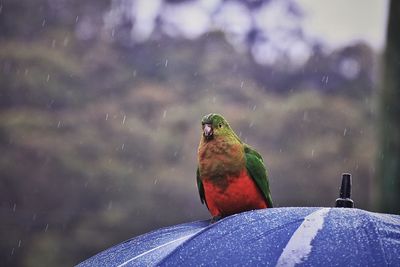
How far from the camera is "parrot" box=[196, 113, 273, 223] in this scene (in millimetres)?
2348

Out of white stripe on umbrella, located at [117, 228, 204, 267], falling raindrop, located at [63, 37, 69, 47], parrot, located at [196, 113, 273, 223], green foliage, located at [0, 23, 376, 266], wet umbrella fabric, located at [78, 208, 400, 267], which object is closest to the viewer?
wet umbrella fabric, located at [78, 208, 400, 267]

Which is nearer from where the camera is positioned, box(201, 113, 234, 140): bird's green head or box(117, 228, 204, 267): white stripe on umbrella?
box(117, 228, 204, 267): white stripe on umbrella

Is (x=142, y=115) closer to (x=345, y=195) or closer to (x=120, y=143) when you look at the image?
(x=120, y=143)

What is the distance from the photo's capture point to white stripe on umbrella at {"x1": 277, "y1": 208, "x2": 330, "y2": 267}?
1.44m

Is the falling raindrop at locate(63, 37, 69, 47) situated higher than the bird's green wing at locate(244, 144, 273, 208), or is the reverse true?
the falling raindrop at locate(63, 37, 69, 47)

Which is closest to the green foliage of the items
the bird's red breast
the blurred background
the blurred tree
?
the blurred background

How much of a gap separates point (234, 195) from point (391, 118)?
126cm

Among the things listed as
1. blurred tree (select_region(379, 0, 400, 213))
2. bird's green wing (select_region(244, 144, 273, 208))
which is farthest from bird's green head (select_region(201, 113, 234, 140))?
blurred tree (select_region(379, 0, 400, 213))

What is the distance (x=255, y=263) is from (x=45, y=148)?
5903 mm

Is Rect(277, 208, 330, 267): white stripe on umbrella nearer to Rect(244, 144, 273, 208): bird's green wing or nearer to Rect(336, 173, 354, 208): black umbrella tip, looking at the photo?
Rect(336, 173, 354, 208): black umbrella tip

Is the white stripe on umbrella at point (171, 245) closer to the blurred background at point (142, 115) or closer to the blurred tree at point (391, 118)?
the blurred tree at point (391, 118)

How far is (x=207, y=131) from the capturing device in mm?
2385

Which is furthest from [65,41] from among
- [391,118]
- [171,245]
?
[171,245]

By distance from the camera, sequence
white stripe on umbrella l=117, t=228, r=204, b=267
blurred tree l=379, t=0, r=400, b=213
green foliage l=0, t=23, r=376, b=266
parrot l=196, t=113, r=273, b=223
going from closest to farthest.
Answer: white stripe on umbrella l=117, t=228, r=204, b=267 → parrot l=196, t=113, r=273, b=223 → blurred tree l=379, t=0, r=400, b=213 → green foliage l=0, t=23, r=376, b=266
